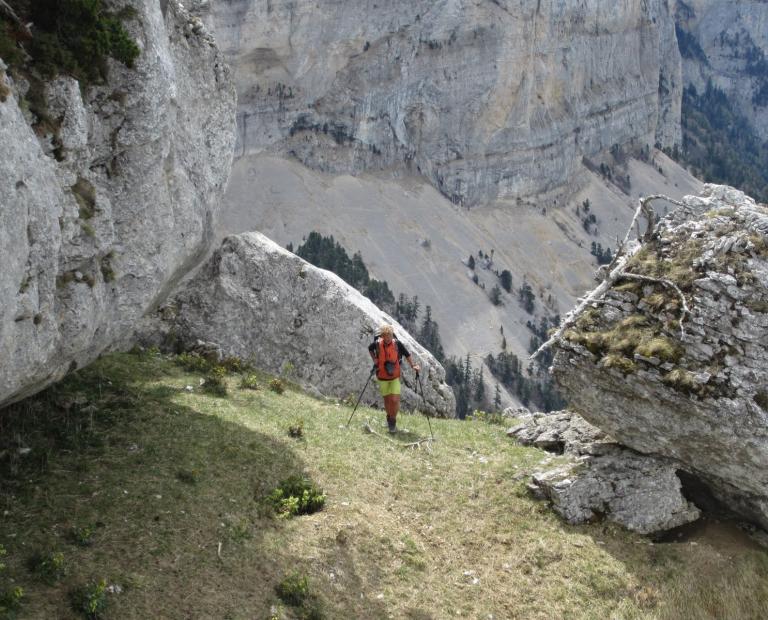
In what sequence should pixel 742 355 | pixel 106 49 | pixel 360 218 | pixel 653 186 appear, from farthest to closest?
pixel 653 186, pixel 360 218, pixel 742 355, pixel 106 49

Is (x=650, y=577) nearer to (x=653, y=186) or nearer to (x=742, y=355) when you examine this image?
(x=742, y=355)

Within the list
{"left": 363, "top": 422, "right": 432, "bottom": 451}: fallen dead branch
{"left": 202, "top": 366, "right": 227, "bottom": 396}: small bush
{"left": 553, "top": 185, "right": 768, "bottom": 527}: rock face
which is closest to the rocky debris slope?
{"left": 553, "top": 185, "right": 768, "bottom": 527}: rock face

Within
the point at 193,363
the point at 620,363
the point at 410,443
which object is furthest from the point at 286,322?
the point at 620,363

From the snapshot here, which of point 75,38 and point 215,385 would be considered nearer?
point 75,38

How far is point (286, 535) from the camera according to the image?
44.6 feet

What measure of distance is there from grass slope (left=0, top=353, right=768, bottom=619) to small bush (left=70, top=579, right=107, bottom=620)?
11 cm

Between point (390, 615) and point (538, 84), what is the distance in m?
170

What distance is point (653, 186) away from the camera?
629 ft

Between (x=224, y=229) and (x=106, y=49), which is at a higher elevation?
(x=106, y=49)

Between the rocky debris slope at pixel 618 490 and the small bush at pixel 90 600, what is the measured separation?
30.6 feet

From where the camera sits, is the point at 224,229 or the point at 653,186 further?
the point at 653,186

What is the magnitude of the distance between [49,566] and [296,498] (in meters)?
4.74

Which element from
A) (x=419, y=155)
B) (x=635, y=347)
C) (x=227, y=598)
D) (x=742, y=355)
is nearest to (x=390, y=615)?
(x=227, y=598)

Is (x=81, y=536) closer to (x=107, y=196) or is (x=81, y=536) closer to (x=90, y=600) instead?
(x=90, y=600)
